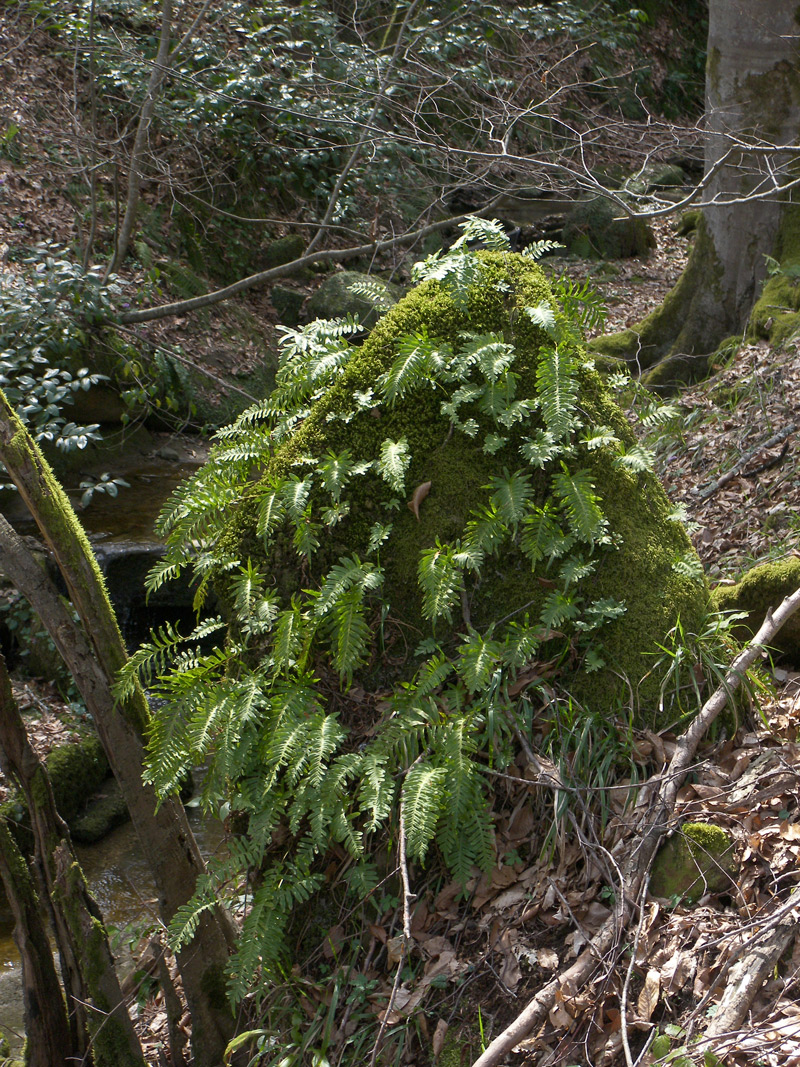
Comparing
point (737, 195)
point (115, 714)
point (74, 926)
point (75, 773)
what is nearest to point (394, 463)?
point (115, 714)

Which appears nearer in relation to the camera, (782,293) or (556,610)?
(556,610)

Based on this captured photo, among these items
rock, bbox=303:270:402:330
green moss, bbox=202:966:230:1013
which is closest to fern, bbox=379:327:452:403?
green moss, bbox=202:966:230:1013

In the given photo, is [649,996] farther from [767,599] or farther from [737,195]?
[737,195]

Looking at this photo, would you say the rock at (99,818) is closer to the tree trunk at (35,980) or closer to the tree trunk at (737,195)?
the tree trunk at (35,980)

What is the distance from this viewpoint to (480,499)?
3.74 m

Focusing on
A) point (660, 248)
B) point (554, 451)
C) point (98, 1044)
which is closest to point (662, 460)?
point (554, 451)

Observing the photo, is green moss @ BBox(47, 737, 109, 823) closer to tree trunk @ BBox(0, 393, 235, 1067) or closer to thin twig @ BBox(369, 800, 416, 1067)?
tree trunk @ BBox(0, 393, 235, 1067)

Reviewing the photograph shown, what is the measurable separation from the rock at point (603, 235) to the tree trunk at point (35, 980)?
14287 millimetres

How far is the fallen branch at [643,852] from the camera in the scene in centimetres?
262

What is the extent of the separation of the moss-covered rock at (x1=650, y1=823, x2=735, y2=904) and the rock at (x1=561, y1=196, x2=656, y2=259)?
13.8m

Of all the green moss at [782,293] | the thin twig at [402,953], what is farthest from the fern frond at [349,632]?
the green moss at [782,293]

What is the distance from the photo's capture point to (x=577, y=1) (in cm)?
1675

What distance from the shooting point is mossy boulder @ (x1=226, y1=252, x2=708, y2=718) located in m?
3.56

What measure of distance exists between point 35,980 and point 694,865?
257 centimetres
